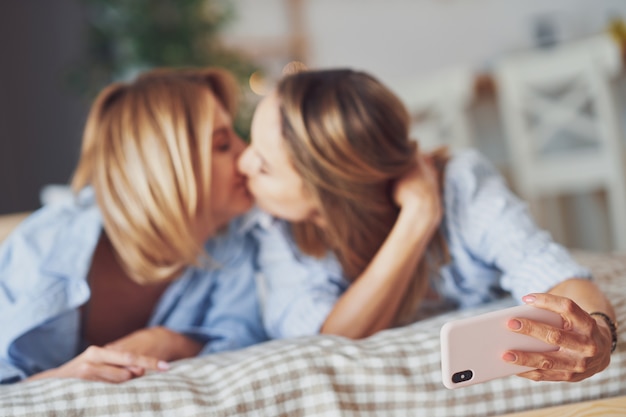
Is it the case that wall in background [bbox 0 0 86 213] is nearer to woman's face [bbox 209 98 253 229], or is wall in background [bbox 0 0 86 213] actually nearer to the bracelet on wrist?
woman's face [bbox 209 98 253 229]

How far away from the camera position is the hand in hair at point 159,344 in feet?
3.72

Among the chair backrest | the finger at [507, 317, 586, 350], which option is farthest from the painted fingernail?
the chair backrest

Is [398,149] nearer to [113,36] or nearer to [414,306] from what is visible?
[414,306]

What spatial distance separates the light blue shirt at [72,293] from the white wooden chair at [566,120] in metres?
1.78

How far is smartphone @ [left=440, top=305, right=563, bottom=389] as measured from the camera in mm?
716

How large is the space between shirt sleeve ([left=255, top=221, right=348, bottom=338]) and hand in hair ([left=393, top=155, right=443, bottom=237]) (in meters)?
0.17

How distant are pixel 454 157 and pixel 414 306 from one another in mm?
259

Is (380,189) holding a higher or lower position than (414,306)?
higher

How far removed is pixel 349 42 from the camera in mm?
3910

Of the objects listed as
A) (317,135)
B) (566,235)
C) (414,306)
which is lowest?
Answer: (566,235)

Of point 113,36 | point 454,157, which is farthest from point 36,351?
point 113,36

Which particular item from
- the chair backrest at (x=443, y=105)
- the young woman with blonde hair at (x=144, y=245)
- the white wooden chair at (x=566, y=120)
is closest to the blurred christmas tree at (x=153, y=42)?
the chair backrest at (x=443, y=105)

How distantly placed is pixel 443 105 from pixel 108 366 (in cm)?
219

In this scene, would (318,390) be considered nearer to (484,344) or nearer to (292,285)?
(484,344)
